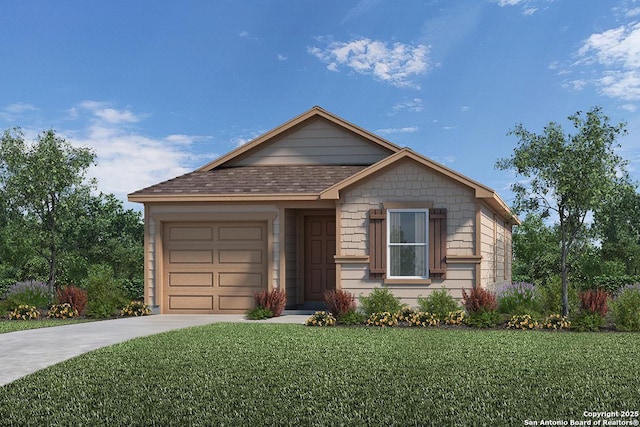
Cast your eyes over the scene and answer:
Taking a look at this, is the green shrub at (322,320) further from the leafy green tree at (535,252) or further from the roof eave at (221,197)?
the leafy green tree at (535,252)

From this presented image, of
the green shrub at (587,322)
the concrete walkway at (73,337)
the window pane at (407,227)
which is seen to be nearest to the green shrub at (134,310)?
the concrete walkway at (73,337)

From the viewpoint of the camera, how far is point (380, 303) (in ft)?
48.4

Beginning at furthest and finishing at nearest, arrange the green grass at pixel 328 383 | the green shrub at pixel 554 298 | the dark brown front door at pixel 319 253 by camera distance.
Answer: the dark brown front door at pixel 319 253 < the green shrub at pixel 554 298 < the green grass at pixel 328 383

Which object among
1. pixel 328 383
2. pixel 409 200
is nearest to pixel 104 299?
pixel 409 200

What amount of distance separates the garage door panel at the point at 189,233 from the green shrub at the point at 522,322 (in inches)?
303

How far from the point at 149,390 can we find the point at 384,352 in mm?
3728

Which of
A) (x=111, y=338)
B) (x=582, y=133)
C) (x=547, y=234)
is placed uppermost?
(x=582, y=133)

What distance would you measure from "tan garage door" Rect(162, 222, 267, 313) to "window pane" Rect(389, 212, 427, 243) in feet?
10.8

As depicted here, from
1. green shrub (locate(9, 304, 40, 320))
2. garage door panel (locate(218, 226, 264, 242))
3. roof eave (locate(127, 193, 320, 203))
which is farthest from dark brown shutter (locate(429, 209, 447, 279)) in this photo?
green shrub (locate(9, 304, 40, 320))

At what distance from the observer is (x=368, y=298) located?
15.0 metres

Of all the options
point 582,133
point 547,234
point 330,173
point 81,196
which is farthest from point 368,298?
point 547,234

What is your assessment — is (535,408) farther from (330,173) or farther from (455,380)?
(330,173)

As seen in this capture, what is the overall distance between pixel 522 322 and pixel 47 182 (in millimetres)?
14012

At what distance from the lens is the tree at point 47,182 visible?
20.1 meters
